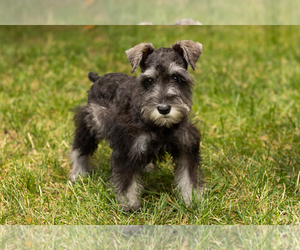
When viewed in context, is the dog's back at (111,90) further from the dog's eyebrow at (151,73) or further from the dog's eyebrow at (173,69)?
the dog's eyebrow at (173,69)

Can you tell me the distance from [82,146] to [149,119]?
138 centimetres

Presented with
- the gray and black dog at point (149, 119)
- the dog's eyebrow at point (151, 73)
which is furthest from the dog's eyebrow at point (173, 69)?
the dog's eyebrow at point (151, 73)

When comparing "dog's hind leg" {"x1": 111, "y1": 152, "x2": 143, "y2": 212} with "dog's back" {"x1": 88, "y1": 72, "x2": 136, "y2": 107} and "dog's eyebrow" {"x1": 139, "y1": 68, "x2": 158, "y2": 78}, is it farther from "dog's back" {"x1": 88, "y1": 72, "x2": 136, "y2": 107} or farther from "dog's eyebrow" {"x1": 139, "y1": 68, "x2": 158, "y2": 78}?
"dog's eyebrow" {"x1": 139, "y1": 68, "x2": 158, "y2": 78}

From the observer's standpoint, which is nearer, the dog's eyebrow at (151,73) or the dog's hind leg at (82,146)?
the dog's eyebrow at (151,73)

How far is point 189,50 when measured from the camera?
10.9 feet

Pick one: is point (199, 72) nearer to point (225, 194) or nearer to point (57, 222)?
point (225, 194)

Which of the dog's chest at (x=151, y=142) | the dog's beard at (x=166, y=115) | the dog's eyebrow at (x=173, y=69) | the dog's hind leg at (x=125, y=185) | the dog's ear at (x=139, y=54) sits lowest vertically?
the dog's hind leg at (x=125, y=185)

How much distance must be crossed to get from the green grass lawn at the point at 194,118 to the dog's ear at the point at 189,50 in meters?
1.33

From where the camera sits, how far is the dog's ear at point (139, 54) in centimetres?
329

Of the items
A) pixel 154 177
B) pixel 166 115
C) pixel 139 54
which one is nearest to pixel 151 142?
pixel 166 115

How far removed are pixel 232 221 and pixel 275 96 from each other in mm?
3547

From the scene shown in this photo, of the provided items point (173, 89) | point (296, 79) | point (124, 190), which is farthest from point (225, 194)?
point (296, 79)

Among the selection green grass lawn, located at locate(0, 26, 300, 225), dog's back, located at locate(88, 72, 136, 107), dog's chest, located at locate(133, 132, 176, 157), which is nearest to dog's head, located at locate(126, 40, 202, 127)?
dog's chest, located at locate(133, 132, 176, 157)


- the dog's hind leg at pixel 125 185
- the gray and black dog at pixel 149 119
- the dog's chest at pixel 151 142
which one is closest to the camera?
the gray and black dog at pixel 149 119
